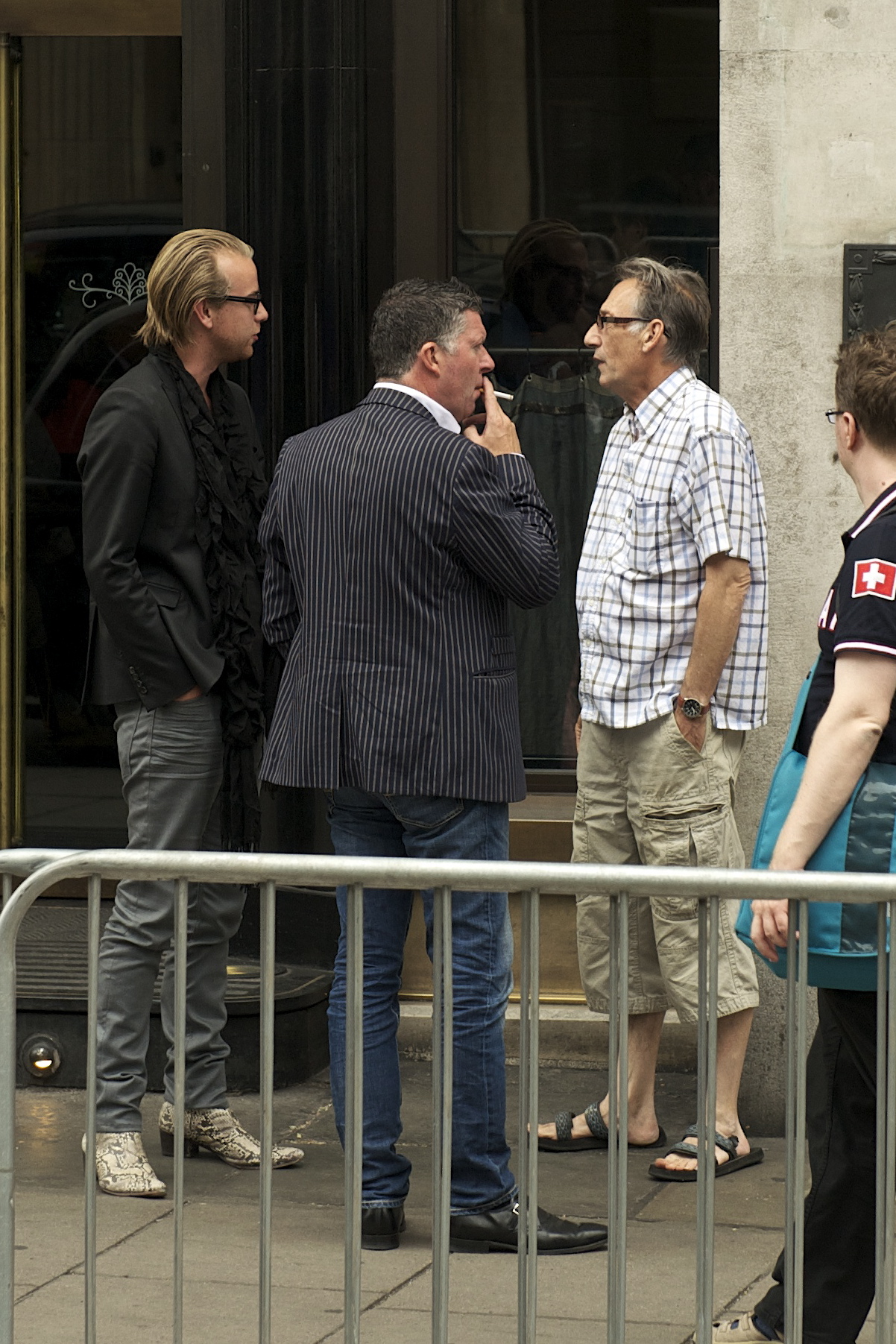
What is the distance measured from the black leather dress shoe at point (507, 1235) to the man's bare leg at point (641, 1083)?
0.76 metres

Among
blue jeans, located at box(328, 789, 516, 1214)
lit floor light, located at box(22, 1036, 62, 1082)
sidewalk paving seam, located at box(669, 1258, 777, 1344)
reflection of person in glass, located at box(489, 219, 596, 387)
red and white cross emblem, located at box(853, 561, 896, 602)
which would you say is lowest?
sidewalk paving seam, located at box(669, 1258, 777, 1344)

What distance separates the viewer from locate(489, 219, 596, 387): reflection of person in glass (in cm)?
617

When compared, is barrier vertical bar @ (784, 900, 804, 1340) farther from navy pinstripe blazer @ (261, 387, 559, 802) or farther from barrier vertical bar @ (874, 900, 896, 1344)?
navy pinstripe blazer @ (261, 387, 559, 802)

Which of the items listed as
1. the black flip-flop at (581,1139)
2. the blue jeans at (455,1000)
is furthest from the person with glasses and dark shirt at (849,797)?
the black flip-flop at (581,1139)

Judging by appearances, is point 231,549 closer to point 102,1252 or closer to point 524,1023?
point 102,1252

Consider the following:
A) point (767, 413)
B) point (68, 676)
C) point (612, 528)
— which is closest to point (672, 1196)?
point (612, 528)

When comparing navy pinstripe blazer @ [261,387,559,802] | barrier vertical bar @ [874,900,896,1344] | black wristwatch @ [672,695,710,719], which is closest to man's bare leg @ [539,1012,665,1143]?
black wristwatch @ [672,695,710,719]

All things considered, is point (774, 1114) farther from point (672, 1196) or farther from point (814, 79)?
point (814, 79)

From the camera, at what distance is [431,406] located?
14.5 ft

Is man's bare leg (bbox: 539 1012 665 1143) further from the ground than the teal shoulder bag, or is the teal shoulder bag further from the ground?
the teal shoulder bag

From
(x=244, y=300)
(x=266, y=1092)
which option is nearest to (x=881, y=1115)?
(x=266, y=1092)

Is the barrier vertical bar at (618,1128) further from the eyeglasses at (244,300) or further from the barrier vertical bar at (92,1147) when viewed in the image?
the eyeglasses at (244,300)

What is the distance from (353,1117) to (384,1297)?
126 centimetres

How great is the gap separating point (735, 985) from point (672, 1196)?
566 mm
